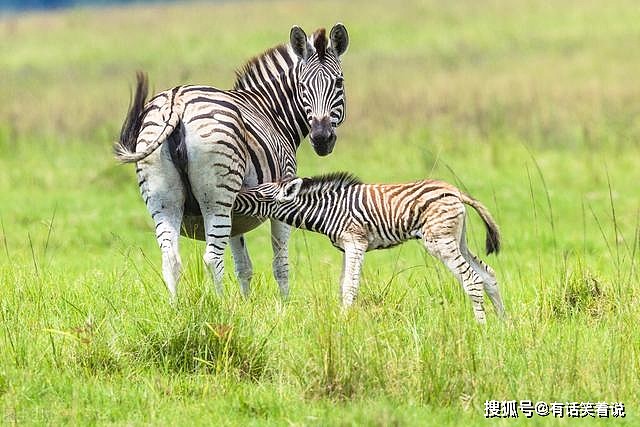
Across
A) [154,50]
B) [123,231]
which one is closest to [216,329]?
[123,231]

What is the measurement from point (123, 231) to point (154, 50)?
23065 mm

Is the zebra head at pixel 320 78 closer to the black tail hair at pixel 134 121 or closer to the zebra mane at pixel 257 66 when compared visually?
the zebra mane at pixel 257 66

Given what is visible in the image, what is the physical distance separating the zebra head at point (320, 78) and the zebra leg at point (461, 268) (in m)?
1.17

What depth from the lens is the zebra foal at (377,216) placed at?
7922mm

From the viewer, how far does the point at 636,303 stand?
313 inches

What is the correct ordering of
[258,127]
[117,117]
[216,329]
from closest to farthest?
[216,329], [258,127], [117,117]

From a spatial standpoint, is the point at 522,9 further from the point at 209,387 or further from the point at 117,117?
the point at 209,387

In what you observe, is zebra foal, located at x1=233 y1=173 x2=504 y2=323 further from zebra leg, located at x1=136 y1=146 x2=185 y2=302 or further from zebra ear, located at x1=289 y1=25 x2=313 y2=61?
zebra ear, located at x1=289 y1=25 x2=313 y2=61

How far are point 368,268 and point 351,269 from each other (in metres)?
1.93

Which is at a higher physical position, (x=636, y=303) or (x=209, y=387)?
(x=636, y=303)

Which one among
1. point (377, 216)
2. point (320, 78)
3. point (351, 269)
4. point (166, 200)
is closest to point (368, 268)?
point (377, 216)

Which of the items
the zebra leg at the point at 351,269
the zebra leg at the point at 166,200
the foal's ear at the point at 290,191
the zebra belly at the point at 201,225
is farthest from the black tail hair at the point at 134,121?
the zebra leg at the point at 351,269

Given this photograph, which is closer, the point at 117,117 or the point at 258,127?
the point at 258,127

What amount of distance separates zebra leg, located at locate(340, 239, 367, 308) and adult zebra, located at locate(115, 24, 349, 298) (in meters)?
0.59
